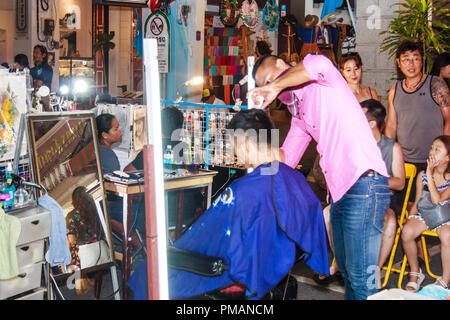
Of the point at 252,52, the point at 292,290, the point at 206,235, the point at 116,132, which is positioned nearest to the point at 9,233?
the point at 206,235

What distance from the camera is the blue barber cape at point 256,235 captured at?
8.38 ft

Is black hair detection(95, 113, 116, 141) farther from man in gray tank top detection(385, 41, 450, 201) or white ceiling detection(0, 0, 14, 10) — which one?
white ceiling detection(0, 0, 14, 10)

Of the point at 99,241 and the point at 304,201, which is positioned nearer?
A: the point at 304,201

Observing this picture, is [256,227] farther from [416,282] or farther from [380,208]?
[416,282]

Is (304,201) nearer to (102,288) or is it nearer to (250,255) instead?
(250,255)

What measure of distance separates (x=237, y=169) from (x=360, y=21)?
2832 mm

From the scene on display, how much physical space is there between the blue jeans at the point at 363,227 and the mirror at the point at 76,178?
5.06 feet

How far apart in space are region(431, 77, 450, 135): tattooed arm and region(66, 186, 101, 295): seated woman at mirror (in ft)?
8.55

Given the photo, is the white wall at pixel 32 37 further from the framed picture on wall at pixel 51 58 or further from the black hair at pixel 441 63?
the black hair at pixel 441 63

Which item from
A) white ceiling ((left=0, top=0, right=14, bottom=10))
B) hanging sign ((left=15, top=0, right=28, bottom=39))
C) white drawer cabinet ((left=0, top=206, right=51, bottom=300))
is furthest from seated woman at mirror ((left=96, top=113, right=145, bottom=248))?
white ceiling ((left=0, top=0, right=14, bottom=10))

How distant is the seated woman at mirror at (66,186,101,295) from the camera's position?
10.5 ft

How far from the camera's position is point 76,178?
327 cm

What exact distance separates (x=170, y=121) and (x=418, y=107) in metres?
1.93

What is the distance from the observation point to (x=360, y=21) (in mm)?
6367
